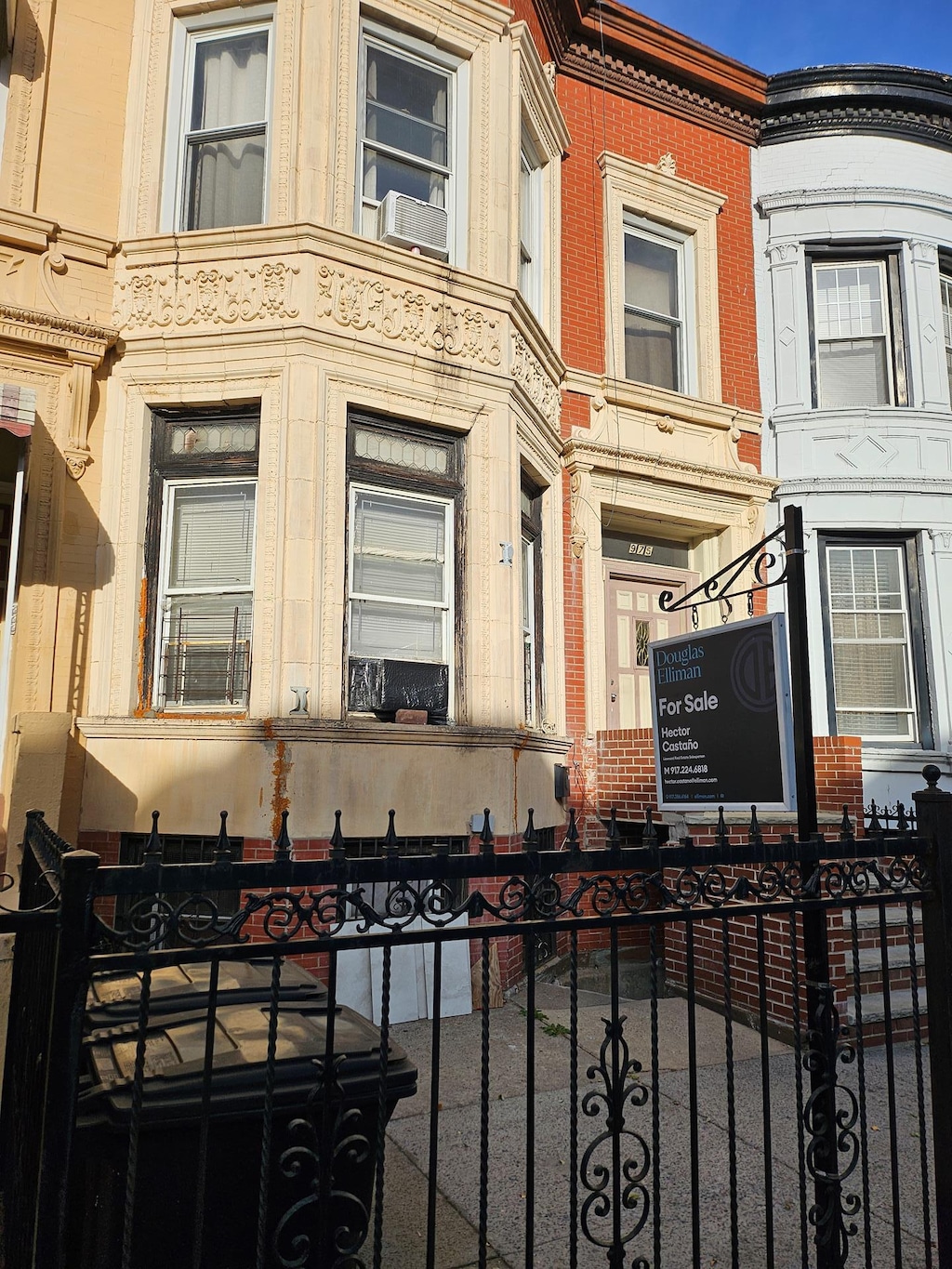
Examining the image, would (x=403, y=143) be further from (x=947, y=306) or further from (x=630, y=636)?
(x=947, y=306)

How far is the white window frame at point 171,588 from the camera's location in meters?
7.05

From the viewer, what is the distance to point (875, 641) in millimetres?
10617

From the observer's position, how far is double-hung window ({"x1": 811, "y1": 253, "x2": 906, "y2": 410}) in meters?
11.1

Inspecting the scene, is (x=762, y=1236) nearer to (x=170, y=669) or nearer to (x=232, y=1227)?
(x=232, y=1227)

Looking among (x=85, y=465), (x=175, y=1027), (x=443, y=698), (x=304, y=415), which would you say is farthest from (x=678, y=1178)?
(x=85, y=465)

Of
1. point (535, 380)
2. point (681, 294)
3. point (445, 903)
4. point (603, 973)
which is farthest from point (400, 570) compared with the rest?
point (681, 294)

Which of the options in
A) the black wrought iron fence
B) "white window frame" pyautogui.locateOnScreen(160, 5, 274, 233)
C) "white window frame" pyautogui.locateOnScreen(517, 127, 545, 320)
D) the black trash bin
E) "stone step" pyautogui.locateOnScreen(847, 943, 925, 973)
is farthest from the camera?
"white window frame" pyautogui.locateOnScreen(517, 127, 545, 320)

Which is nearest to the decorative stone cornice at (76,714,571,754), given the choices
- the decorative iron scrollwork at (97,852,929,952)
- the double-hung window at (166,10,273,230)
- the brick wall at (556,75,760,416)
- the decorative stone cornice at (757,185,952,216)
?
the decorative iron scrollwork at (97,852,929,952)

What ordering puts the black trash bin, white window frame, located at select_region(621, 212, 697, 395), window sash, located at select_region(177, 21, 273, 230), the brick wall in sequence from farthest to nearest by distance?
white window frame, located at select_region(621, 212, 697, 395)
the brick wall
window sash, located at select_region(177, 21, 273, 230)
the black trash bin

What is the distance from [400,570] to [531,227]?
4653 mm

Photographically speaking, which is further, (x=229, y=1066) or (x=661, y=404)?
(x=661, y=404)

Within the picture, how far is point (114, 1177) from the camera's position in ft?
8.11

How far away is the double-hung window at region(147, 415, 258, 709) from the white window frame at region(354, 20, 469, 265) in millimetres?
2358

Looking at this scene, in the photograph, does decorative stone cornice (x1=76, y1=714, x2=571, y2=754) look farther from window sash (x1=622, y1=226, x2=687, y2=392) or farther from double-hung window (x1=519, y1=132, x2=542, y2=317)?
window sash (x1=622, y1=226, x2=687, y2=392)
